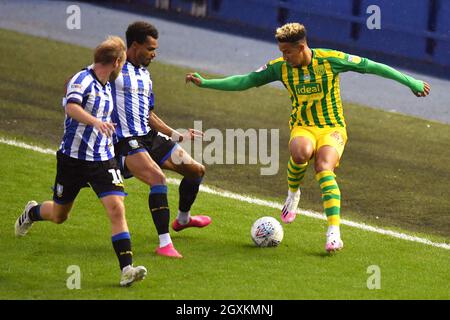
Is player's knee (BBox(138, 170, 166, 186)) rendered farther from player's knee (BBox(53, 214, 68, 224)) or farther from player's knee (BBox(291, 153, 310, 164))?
player's knee (BBox(291, 153, 310, 164))

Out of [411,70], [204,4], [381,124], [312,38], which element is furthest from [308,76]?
[204,4]

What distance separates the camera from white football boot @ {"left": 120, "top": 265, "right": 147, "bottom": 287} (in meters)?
9.96

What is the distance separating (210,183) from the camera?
48.0 feet

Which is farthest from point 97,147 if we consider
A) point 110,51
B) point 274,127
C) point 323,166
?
point 274,127

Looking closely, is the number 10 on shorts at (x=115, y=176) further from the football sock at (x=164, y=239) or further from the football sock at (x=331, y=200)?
the football sock at (x=331, y=200)

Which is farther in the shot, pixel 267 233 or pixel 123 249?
pixel 267 233

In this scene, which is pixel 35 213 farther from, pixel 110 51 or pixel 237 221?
pixel 237 221

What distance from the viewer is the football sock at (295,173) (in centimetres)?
1227

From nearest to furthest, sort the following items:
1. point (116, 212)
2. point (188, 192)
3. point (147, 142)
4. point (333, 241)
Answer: point (116, 212) → point (333, 241) → point (147, 142) → point (188, 192)

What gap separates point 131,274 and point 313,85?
312 cm

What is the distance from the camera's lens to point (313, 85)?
12039 mm

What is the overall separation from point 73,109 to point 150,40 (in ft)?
5.51

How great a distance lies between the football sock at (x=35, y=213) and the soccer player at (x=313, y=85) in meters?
1.94

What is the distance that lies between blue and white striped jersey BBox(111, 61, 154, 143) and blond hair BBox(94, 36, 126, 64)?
3.73 feet
